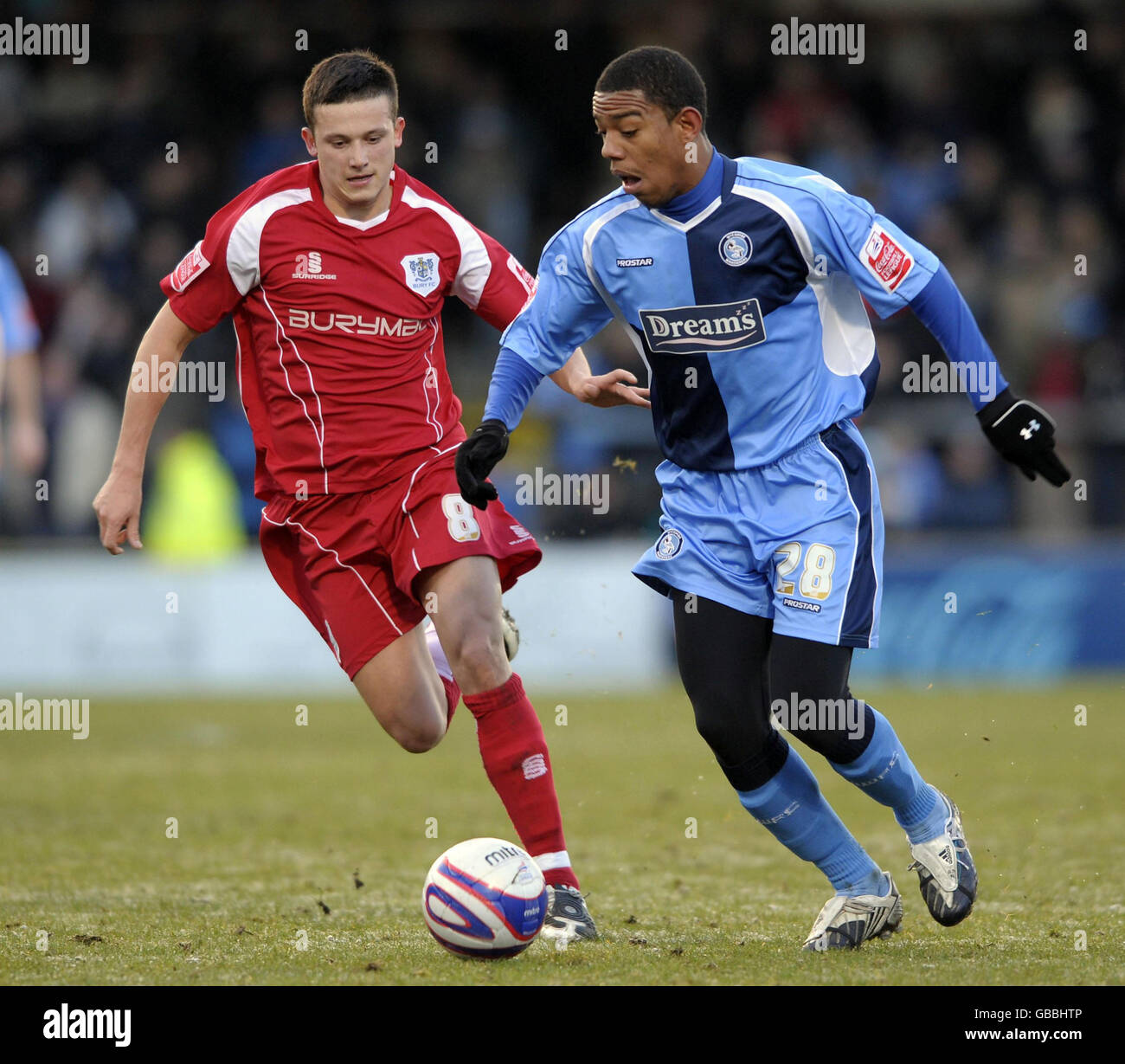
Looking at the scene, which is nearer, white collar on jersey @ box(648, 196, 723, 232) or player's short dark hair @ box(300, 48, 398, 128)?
white collar on jersey @ box(648, 196, 723, 232)

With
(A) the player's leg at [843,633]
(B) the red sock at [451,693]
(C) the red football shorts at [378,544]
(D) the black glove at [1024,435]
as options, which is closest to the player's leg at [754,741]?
(A) the player's leg at [843,633]

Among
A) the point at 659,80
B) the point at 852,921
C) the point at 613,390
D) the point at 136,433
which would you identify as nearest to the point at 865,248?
the point at 659,80

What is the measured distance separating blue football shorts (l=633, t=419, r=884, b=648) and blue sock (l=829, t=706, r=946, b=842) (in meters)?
0.31

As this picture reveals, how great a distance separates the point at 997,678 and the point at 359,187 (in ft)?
28.1

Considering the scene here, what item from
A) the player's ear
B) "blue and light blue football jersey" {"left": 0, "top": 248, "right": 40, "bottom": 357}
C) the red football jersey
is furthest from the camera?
"blue and light blue football jersey" {"left": 0, "top": 248, "right": 40, "bottom": 357}

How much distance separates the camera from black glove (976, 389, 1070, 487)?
4258 millimetres

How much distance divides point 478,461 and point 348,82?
4.40 ft

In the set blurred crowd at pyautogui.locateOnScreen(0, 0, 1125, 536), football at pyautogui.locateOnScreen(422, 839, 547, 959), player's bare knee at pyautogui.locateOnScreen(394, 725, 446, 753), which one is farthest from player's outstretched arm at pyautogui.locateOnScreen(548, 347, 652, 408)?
blurred crowd at pyautogui.locateOnScreen(0, 0, 1125, 536)

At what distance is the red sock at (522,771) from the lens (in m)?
5.04

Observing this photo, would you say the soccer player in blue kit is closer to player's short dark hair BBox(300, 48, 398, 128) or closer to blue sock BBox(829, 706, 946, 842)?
blue sock BBox(829, 706, 946, 842)

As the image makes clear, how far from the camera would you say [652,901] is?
5621 millimetres

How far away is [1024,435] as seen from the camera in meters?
4.27

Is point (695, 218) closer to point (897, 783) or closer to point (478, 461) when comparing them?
point (478, 461)

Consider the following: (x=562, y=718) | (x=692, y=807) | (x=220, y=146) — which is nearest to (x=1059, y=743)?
(x=692, y=807)
